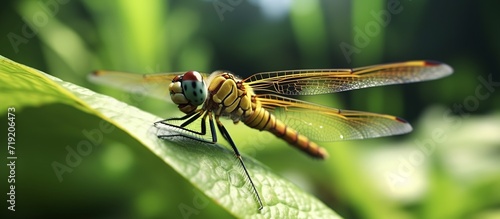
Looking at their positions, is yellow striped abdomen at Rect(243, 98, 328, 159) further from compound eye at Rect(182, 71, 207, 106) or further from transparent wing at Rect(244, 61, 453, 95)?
compound eye at Rect(182, 71, 207, 106)

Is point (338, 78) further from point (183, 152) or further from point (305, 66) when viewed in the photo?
point (305, 66)

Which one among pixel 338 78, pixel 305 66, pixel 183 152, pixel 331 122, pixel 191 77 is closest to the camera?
pixel 183 152

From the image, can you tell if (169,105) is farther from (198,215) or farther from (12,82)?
(12,82)

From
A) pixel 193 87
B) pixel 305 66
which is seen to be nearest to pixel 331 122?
pixel 193 87

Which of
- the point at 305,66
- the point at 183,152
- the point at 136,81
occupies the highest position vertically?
the point at 305,66

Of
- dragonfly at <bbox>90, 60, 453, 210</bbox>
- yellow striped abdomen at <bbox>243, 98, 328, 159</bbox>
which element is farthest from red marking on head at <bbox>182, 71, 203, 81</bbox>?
yellow striped abdomen at <bbox>243, 98, 328, 159</bbox>

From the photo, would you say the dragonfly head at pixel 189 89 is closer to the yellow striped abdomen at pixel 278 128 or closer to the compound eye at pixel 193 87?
the compound eye at pixel 193 87

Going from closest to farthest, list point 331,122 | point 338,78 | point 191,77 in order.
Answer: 1. point 191,77
2. point 338,78
3. point 331,122

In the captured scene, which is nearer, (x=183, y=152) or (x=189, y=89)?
(x=183, y=152)

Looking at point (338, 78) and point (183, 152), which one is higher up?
point (338, 78)
